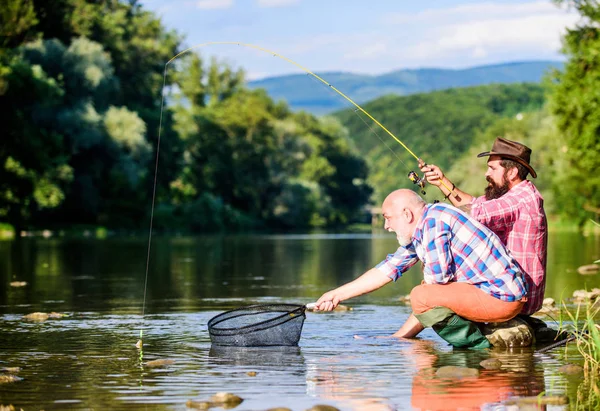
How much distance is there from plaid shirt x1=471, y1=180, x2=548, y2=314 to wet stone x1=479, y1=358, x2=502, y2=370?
2.87 feet

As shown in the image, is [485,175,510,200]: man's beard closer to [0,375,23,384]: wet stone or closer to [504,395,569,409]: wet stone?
[504,395,569,409]: wet stone

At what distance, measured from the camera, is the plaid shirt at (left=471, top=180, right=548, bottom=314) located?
30.7ft

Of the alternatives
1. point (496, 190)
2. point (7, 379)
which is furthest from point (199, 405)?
point (496, 190)

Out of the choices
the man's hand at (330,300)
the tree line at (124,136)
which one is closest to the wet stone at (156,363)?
the man's hand at (330,300)

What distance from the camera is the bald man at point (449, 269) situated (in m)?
8.80

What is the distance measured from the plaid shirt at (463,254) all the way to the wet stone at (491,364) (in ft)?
1.79

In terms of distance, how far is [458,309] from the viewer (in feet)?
29.9

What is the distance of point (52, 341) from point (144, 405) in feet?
11.8

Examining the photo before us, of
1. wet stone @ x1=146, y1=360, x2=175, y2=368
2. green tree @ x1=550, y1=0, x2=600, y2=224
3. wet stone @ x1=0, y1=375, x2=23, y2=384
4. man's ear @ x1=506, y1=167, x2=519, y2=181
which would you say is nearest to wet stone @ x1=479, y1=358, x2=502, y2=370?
man's ear @ x1=506, y1=167, x2=519, y2=181

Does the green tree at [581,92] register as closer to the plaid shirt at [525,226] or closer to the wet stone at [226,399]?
the plaid shirt at [525,226]

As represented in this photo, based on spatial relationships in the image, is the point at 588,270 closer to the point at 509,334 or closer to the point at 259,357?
the point at 509,334

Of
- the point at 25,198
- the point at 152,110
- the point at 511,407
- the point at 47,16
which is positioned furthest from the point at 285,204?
the point at 511,407

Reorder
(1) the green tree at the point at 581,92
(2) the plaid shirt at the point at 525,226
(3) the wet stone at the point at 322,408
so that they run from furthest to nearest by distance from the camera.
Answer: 1. (1) the green tree at the point at 581,92
2. (2) the plaid shirt at the point at 525,226
3. (3) the wet stone at the point at 322,408

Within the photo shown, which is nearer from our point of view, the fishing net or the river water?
the river water
